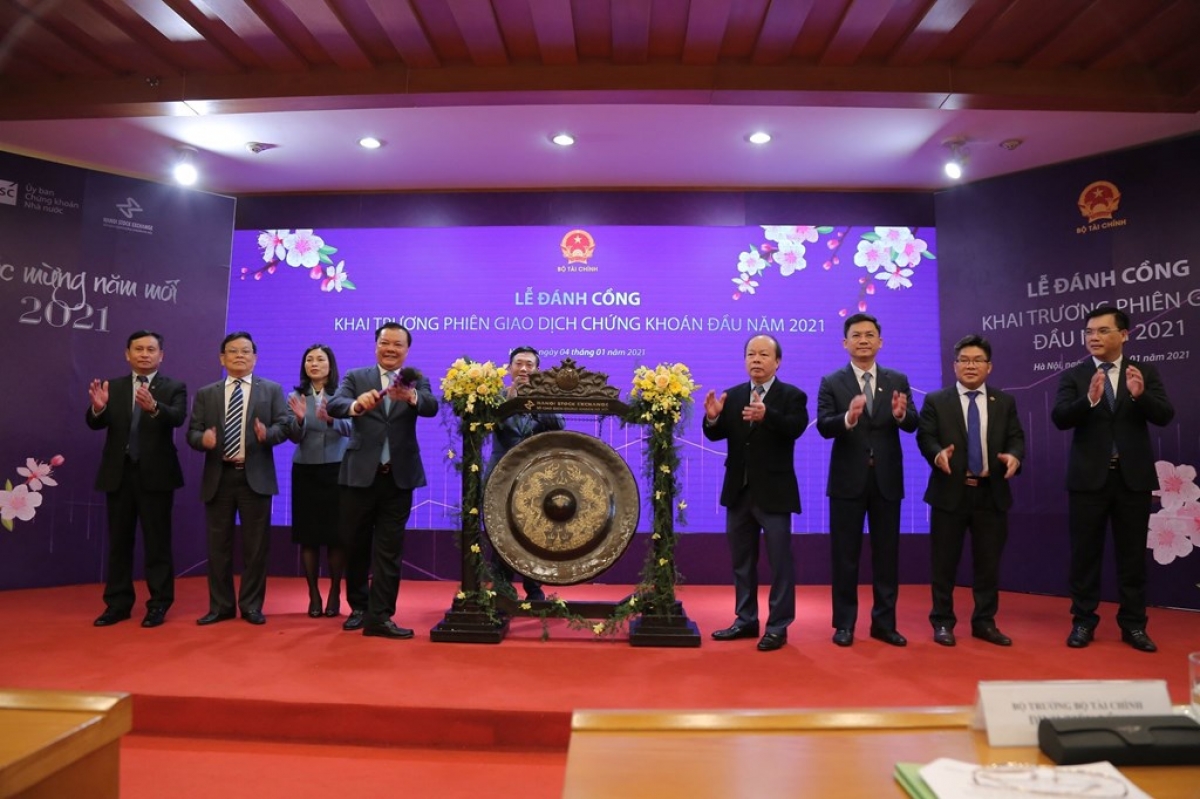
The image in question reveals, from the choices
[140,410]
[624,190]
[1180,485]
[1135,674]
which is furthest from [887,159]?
[140,410]

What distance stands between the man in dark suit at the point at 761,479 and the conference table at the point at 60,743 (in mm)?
3076

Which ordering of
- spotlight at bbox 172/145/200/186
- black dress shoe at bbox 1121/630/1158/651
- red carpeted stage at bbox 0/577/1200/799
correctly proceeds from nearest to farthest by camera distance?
1. red carpeted stage at bbox 0/577/1200/799
2. black dress shoe at bbox 1121/630/1158/651
3. spotlight at bbox 172/145/200/186

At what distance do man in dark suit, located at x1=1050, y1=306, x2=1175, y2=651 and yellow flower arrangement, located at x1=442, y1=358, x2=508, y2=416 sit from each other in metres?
3.04

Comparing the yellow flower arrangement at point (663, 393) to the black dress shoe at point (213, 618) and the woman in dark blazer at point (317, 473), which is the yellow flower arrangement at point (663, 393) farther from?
the black dress shoe at point (213, 618)

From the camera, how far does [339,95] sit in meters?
4.60

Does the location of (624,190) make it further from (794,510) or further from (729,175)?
(794,510)

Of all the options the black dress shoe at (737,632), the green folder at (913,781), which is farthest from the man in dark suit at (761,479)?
the green folder at (913,781)

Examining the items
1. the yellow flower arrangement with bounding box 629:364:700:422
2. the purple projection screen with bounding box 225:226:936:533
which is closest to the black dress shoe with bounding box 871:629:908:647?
the yellow flower arrangement with bounding box 629:364:700:422

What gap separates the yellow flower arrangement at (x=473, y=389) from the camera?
4051mm

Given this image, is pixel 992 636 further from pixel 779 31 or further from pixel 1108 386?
pixel 779 31

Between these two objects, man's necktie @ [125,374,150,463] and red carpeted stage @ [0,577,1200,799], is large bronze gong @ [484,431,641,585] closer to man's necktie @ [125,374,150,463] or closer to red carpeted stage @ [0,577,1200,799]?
red carpeted stage @ [0,577,1200,799]

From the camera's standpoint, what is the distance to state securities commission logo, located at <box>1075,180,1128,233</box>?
17.3 feet

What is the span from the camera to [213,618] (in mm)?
4281

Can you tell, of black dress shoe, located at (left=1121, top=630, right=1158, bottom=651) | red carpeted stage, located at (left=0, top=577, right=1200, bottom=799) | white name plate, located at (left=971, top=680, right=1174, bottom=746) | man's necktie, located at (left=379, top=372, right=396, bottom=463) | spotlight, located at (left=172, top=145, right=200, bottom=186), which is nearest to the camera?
white name plate, located at (left=971, top=680, right=1174, bottom=746)
